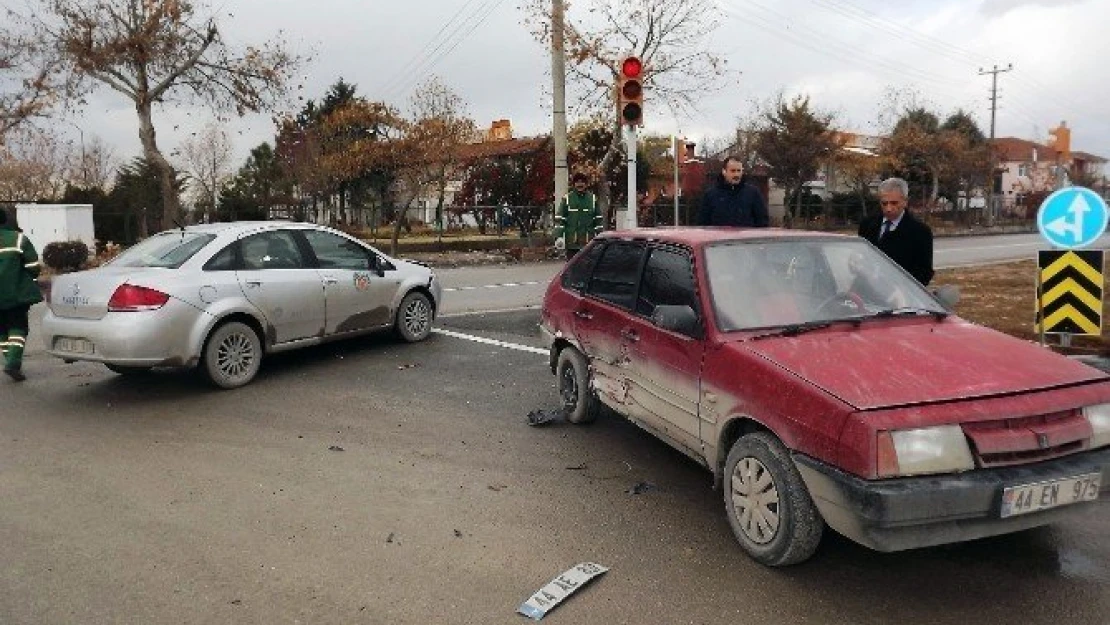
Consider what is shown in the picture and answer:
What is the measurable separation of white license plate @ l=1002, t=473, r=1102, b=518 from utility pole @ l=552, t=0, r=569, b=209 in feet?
60.8

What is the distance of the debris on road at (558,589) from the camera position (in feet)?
11.0

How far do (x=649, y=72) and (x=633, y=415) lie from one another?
23219mm

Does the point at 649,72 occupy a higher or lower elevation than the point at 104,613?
higher

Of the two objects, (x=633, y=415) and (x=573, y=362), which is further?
(x=573, y=362)

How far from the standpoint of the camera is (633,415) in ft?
16.5

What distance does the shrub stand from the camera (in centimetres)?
1895

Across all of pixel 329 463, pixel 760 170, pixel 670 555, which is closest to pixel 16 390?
pixel 329 463

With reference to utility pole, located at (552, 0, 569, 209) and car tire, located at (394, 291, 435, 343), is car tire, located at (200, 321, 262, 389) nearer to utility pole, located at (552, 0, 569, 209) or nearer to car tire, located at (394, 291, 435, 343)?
car tire, located at (394, 291, 435, 343)

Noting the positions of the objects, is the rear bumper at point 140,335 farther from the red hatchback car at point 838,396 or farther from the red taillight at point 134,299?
the red hatchback car at point 838,396

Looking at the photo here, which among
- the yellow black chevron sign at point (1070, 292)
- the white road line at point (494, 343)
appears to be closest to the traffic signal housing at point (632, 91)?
the white road line at point (494, 343)

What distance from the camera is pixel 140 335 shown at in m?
6.47

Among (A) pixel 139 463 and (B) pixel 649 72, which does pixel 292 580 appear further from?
(B) pixel 649 72

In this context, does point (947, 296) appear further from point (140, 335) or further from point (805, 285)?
point (140, 335)

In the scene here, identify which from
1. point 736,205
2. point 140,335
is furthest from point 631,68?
point 140,335
